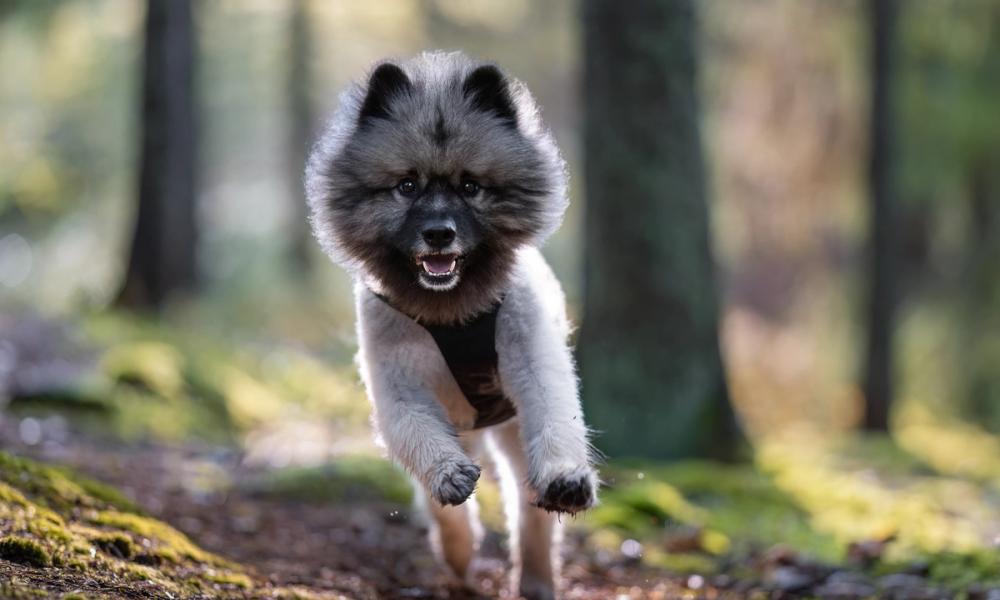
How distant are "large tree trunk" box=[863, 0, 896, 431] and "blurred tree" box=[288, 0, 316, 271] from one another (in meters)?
13.9

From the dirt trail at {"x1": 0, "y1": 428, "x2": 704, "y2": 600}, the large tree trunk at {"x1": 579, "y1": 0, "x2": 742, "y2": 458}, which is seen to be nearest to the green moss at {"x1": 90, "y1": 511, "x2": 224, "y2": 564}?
the dirt trail at {"x1": 0, "y1": 428, "x2": 704, "y2": 600}

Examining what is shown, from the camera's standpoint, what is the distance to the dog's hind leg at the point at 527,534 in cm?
591

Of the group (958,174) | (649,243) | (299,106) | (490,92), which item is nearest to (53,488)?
(490,92)

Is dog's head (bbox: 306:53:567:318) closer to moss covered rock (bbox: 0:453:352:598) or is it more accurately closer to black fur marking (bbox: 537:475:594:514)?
black fur marking (bbox: 537:475:594:514)

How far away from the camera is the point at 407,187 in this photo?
16.6ft

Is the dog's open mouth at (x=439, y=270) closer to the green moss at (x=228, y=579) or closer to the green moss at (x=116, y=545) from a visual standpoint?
the green moss at (x=228, y=579)

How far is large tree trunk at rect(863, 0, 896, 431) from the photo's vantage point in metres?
14.1

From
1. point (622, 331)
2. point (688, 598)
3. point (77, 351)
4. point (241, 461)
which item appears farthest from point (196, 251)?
point (688, 598)

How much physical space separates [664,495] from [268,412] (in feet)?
20.8

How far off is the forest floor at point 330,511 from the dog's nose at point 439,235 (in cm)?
145

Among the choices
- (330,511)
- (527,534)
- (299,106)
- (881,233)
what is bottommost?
(330,511)

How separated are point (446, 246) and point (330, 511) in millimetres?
3849

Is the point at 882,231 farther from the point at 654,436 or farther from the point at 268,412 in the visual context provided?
the point at 268,412

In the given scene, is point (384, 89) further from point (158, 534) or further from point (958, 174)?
point (958, 174)
